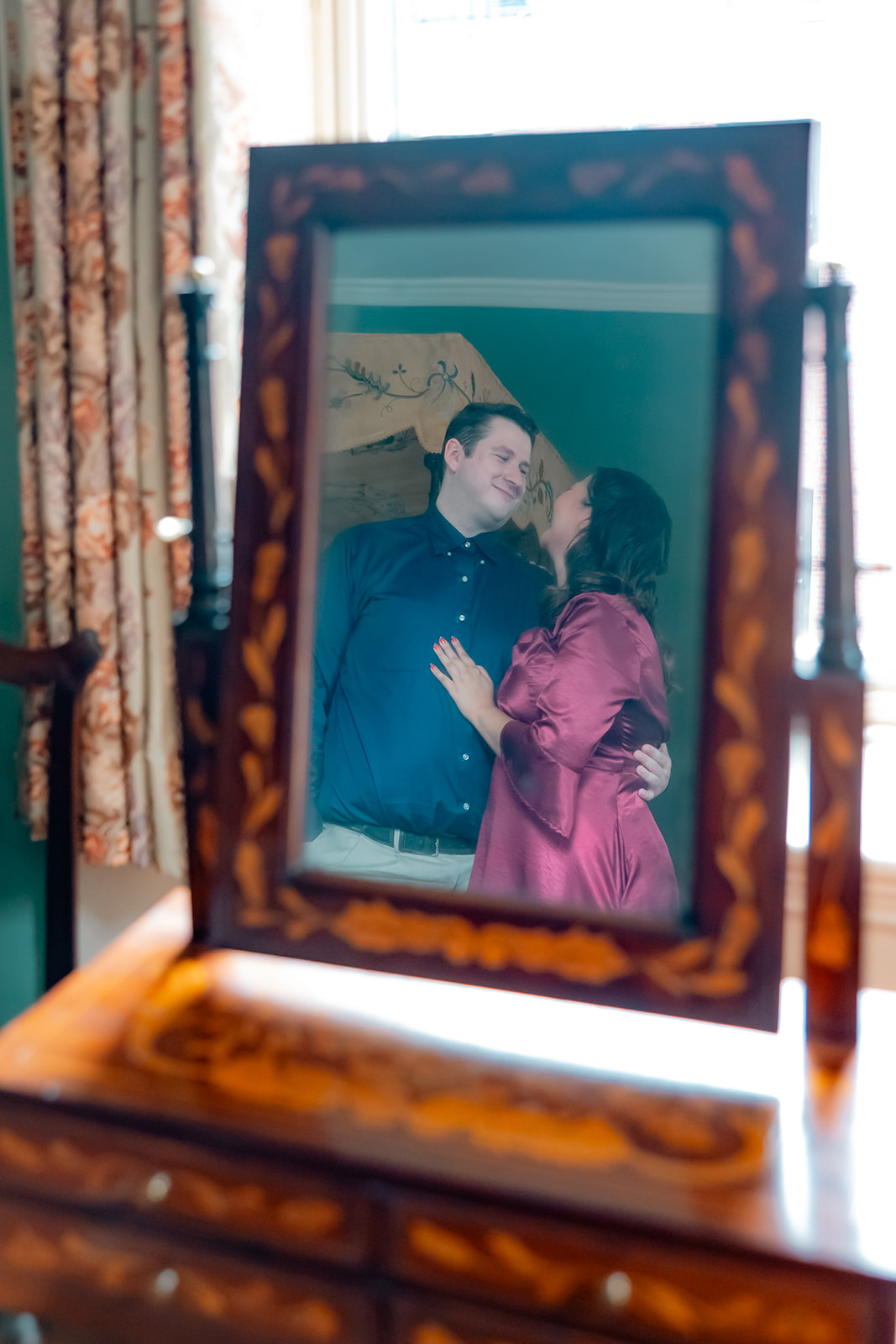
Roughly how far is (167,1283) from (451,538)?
691mm

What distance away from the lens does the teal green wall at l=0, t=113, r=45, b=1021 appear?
155cm

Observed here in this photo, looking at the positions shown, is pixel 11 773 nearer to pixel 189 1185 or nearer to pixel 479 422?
pixel 189 1185

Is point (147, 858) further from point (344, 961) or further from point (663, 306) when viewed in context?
point (663, 306)

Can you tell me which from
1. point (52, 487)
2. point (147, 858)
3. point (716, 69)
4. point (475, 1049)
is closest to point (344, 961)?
point (475, 1049)

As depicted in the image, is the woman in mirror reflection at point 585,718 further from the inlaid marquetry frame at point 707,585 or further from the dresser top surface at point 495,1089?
the dresser top surface at point 495,1089

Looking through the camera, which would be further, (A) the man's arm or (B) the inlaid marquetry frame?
(A) the man's arm

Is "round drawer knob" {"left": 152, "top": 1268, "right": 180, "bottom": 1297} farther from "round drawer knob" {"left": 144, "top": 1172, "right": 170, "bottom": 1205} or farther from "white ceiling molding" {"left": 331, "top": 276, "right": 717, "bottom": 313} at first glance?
"white ceiling molding" {"left": 331, "top": 276, "right": 717, "bottom": 313}

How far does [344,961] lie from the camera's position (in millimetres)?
917

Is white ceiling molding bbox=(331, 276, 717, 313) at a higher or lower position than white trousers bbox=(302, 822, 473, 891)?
higher

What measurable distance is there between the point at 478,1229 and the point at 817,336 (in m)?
0.77

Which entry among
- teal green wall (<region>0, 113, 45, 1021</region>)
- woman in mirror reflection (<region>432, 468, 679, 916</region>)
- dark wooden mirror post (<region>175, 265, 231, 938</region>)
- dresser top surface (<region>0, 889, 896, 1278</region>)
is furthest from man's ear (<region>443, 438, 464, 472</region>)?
A: teal green wall (<region>0, 113, 45, 1021</region>)

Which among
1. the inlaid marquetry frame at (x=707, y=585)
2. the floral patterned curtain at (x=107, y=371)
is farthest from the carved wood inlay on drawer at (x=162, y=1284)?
the floral patterned curtain at (x=107, y=371)

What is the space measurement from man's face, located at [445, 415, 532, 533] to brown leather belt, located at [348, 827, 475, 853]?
0.95 ft

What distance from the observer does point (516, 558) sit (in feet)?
2.86
